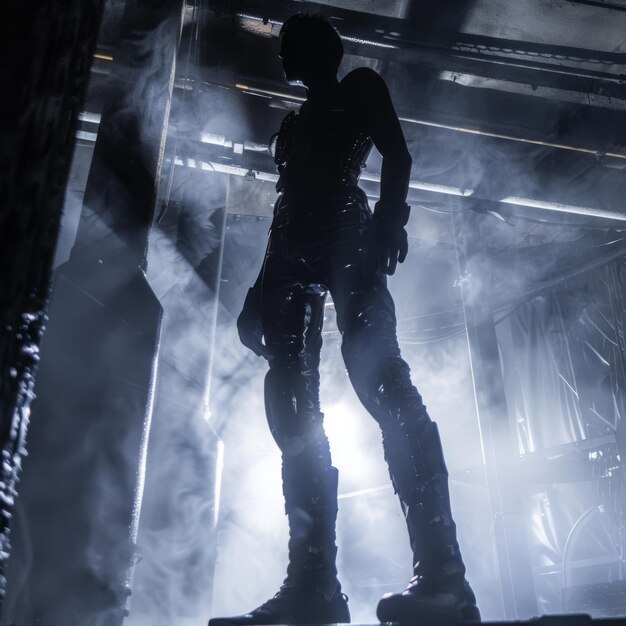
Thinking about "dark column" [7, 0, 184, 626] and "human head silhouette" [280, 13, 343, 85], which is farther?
"human head silhouette" [280, 13, 343, 85]

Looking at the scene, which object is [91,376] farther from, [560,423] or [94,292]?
[560,423]

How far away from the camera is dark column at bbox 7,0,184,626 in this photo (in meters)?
1.82

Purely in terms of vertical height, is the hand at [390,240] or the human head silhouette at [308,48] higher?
the human head silhouette at [308,48]

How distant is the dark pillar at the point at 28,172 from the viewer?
1.10 feet

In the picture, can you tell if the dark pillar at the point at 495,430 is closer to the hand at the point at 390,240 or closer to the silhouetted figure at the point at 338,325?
the silhouetted figure at the point at 338,325

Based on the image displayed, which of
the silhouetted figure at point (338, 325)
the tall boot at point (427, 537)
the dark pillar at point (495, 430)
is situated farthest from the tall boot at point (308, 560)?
the dark pillar at point (495, 430)

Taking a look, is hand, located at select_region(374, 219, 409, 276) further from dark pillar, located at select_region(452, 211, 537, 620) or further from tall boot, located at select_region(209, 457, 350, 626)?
dark pillar, located at select_region(452, 211, 537, 620)

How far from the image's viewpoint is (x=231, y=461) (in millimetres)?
9148

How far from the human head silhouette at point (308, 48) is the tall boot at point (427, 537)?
1475mm

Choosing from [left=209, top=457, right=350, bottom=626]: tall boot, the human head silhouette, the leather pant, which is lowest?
[left=209, top=457, right=350, bottom=626]: tall boot

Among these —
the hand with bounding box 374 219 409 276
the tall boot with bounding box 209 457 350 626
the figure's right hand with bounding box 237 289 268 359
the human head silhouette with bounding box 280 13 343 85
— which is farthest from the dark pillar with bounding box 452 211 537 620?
the human head silhouette with bounding box 280 13 343 85

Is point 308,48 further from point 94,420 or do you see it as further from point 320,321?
point 94,420

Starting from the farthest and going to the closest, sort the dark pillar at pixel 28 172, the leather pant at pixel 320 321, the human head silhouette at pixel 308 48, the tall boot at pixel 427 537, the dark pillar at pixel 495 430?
the dark pillar at pixel 495 430
the human head silhouette at pixel 308 48
the leather pant at pixel 320 321
the tall boot at pixel 427 537
the dark pillar at pixel 28 172

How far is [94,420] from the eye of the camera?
2.13m
